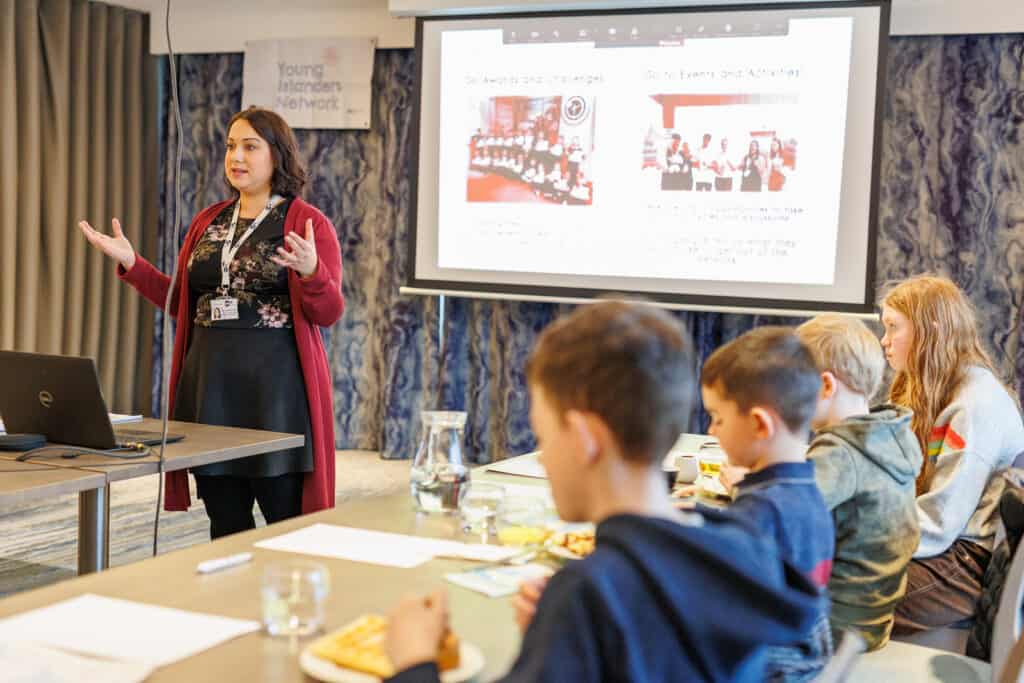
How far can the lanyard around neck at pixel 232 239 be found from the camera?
2746 millimetres

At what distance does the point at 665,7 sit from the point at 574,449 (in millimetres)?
4194

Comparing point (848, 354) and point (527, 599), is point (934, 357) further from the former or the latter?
point (527, 599)

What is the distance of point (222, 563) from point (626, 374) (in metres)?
0.72

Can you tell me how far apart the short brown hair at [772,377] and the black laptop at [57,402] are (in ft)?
4.07

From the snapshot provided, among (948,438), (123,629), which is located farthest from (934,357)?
(123,629)

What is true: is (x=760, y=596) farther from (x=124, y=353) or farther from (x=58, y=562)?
(x=124, y=353)

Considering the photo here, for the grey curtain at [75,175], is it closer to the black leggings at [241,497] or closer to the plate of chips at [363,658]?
the black leggings at [241,497]

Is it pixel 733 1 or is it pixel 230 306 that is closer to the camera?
pixel 230 306

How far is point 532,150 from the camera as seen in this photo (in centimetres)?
511

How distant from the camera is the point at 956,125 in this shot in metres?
4.64

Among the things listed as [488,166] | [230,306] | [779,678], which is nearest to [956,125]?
[488,166]

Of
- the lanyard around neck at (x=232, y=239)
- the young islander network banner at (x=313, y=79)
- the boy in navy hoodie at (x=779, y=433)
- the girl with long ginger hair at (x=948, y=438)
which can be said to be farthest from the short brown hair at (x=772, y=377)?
the young islander network banner at (x=313, y=79)

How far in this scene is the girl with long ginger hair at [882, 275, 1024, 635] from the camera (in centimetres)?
214

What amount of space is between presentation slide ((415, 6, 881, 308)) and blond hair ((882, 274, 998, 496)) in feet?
6.95
